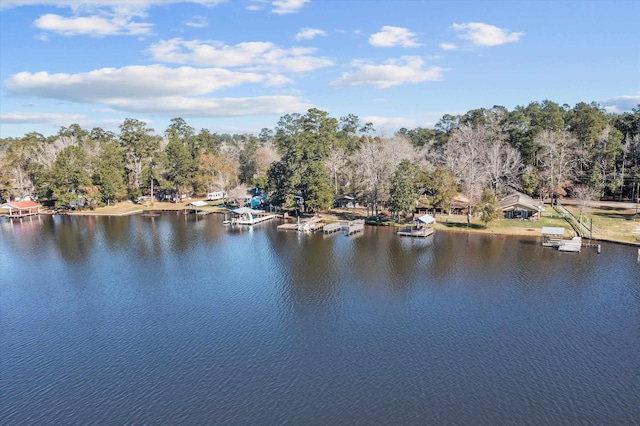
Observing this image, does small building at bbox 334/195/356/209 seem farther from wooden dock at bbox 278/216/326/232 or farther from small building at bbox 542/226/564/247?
small building at bbox 542/226/564/247

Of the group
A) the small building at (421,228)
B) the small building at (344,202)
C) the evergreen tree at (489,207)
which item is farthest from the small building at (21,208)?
the evergreen tree at (489,207)

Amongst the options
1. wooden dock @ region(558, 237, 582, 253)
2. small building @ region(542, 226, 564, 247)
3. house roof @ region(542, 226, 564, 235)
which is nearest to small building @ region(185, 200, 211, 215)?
small building @ region(542, 226, 564, 247)

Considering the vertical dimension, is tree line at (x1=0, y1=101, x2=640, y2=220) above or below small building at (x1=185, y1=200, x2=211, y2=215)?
above

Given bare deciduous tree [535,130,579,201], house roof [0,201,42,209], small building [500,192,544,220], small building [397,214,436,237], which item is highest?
bare deciduous tree [535,130,579,201]

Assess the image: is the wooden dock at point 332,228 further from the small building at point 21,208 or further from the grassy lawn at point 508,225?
Result: the small building at point 21,208

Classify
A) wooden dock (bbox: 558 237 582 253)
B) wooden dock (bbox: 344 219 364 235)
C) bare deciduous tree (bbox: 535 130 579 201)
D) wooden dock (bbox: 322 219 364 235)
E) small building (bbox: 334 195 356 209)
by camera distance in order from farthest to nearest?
small building (bbox: 334 195 356 209), bare deciduous tree (bbox: 535 130 579 201), wooden dock (bbox: 322 219 364 235), wooden dock (bbox: 344 219 364 235), wooden dock (bbox: 558 237 582 253)

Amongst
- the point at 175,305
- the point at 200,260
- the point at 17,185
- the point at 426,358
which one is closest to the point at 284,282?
the point at 175,305
